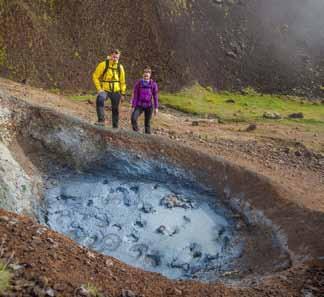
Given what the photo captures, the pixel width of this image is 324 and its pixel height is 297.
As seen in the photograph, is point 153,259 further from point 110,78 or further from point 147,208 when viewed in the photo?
point 110,78

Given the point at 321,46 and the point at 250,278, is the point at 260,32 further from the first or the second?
the point at 250,278

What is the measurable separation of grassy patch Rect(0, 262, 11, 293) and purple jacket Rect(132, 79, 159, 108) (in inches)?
351

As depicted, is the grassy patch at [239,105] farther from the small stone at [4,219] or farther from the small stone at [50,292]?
the small stone at [50,292]

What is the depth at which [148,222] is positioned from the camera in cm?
1135

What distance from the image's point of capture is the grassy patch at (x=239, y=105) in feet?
87.4

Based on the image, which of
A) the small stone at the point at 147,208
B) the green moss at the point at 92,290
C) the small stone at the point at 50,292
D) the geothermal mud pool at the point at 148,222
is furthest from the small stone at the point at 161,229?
the small stone at the point at 50,292

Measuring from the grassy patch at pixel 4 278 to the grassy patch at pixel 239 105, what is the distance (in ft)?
67.3

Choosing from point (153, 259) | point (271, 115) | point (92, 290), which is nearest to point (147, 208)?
point (153, 259)

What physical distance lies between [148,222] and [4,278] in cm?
577

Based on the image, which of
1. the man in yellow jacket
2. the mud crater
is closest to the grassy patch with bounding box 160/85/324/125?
the man in yellow jacket

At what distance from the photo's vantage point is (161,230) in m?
11.1

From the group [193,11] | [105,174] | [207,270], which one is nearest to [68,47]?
[193,11]

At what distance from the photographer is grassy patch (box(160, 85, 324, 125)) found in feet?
87.4

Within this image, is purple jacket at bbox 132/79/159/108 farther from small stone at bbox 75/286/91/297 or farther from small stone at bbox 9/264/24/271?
small stone at bbox 75/286/91/297
